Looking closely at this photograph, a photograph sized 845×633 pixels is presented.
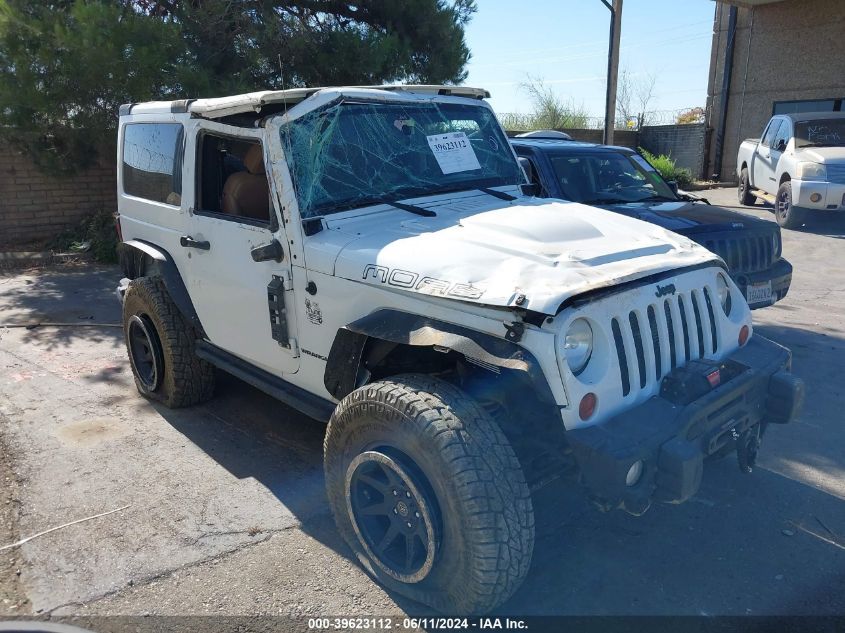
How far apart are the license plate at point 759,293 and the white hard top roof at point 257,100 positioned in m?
2.79

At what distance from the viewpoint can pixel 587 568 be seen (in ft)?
10.3

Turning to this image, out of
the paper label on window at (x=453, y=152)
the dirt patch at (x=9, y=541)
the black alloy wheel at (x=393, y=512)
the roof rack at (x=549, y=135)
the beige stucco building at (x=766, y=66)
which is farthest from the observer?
the beige stucco building at (x=766, y=66)

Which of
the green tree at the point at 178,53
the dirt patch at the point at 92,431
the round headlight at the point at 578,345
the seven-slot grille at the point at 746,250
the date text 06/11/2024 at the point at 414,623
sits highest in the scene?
the green tree at the point at 178,53

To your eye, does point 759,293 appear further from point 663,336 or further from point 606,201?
point 663,336

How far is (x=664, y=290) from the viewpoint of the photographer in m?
3.04

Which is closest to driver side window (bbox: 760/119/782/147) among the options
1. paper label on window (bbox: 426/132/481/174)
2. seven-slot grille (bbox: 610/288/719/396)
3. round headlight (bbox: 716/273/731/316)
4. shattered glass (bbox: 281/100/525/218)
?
shattered glass (bbox: 281/100/525/218)

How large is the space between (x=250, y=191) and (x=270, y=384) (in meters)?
1.11

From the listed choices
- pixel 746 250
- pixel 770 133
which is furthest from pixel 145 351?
pixel 770 133

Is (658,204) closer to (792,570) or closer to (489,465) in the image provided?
(792,570)

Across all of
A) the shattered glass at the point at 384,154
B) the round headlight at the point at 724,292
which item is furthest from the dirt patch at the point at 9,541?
the round headlight at the point at 724,292

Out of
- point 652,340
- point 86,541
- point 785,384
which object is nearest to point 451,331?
point 652,340

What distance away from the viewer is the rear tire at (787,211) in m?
11.4

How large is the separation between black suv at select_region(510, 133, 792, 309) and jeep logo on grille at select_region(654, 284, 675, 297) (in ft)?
8.08

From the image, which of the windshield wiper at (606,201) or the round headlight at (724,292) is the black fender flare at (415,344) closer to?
the round headlight at (724,292)
